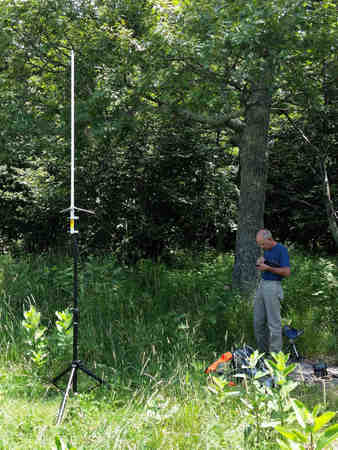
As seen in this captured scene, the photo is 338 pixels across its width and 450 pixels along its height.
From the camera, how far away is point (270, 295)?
197 inches

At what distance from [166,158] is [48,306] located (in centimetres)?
427

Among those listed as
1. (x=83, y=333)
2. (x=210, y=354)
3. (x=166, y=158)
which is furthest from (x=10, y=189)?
(x=210, y=354)

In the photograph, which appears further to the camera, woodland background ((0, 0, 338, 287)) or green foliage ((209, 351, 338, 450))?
woodland background ((0, 0, 338, 287))

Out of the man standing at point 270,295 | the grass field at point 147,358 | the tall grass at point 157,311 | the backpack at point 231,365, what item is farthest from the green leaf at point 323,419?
the man standing at point 270,295

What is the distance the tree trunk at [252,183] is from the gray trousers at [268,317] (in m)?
1.22

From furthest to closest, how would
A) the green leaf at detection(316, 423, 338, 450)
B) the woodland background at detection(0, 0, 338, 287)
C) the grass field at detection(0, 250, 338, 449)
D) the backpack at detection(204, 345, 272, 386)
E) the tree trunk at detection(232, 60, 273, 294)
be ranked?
1. the tree trunk at detection(232, 60, 273, 294)
2. the woodland background at detection(0, 0, 338, 287)
3. the backpack at detection(204, 345, 272, 386)
4. the grass field at detection(0, 250, 338, 449)
5. the green leaf at detection(316, 423, 338, 450)

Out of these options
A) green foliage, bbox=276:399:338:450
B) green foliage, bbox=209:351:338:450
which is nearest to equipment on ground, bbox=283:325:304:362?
green foliage, bbox=209:351:338:450

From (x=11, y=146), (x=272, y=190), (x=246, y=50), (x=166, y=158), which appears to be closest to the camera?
(x=246, y=50)

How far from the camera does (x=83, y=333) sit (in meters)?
4.88

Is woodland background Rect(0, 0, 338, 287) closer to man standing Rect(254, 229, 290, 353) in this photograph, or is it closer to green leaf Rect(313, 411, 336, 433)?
man standing Rect(254, 229, 290, 353)

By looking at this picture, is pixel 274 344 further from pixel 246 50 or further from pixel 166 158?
pixel 166 158

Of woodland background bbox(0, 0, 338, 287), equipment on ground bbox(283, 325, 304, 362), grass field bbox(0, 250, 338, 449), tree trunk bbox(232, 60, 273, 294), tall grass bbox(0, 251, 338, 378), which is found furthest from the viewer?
tree trunk bbox(232, 60, 273, 294)

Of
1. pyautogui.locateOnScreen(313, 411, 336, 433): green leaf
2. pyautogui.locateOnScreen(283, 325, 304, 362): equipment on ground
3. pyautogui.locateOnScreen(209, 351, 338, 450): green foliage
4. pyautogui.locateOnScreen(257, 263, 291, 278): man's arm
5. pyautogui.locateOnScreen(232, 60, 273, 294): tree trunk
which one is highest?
pyautogui.locateOnScreen(232, 60, 273, 294): tree trunk

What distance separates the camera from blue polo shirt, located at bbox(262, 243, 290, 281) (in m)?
5.03
